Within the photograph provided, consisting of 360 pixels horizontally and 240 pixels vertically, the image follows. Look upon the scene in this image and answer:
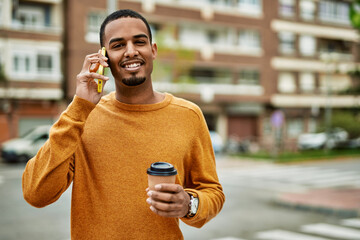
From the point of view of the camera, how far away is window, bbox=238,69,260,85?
35.3 m

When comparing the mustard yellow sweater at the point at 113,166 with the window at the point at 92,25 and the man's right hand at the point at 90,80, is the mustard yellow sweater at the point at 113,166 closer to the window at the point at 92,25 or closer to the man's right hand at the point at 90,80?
the man's right hand at the point at 90,80

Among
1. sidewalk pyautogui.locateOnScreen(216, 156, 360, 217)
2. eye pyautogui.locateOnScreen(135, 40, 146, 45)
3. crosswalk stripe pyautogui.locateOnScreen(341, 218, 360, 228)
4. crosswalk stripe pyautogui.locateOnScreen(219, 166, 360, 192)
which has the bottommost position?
crosswalk stripe pyautogui.locateOnScreen(219, 166, 360, 192)

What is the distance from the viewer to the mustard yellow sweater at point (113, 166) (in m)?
1.81

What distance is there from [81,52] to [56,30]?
2031mm

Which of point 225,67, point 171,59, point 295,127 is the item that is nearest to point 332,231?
point 171,59

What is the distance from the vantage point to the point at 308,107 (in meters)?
38.7

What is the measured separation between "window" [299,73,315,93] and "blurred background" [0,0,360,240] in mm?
89

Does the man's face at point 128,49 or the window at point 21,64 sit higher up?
the man's face at point 128,49

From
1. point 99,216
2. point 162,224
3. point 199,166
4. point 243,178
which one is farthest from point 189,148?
point 243,178

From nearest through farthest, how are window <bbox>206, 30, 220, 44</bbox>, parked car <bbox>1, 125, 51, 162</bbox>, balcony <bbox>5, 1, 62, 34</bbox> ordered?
parked car <bbox>1, 125, 51, 162</bbox>
balcony <bbox>5, 1, 62, 34</bbox>
window <bbox>206, 30, 220, 44</bbox>

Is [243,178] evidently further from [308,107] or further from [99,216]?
[308,107]

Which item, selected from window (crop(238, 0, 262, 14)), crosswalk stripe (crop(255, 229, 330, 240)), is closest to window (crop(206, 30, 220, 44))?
window (crop(238, 0, 262, 14))

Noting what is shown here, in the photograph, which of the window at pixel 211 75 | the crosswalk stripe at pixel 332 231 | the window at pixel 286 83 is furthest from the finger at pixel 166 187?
the window at pixel 286 83

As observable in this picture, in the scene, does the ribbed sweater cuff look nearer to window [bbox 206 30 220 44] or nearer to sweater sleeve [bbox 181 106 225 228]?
sweater sleeve [bbox 181 106 225 228]
